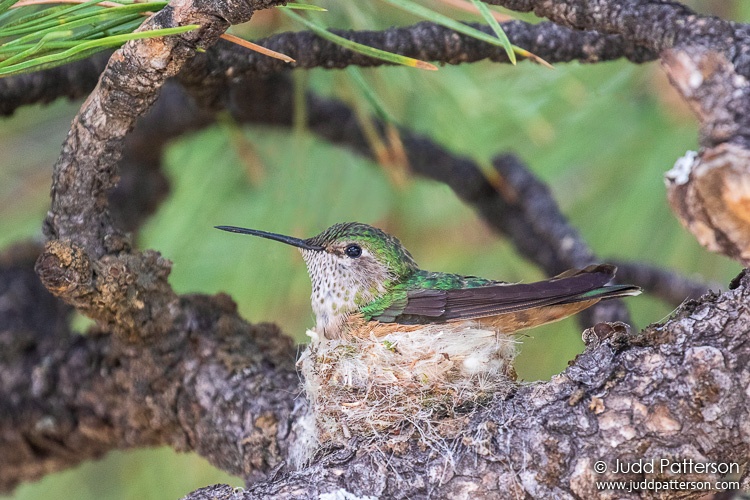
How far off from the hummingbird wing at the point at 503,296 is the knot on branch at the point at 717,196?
11.1 inches

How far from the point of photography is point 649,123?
2590 mm

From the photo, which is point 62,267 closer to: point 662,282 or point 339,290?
point 339,290

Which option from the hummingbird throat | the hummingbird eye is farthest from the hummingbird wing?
the hummingbird eye

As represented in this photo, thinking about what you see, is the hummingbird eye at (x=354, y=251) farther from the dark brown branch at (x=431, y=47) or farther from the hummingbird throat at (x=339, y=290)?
the dark brown branch at (x=431, y=47)

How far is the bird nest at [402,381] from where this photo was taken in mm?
1468

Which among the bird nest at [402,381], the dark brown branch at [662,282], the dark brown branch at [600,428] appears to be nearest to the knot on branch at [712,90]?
the dark brown branch at [600,428]

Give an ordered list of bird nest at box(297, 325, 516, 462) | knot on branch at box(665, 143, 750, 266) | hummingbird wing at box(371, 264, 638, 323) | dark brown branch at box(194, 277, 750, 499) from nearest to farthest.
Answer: dark brown branch at box(194, 277, 750, 499) → knot on branch at box(665, 143, 750, 266) → bird nest at box(297, 325, 516, 462) → hummingbird wing at box(371, 264, 638, 323)

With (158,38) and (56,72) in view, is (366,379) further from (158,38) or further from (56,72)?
(56,72)

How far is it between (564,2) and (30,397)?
1.54 metres

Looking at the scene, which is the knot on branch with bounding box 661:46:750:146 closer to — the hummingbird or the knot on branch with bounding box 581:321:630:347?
the knot on branch with bounding box 581:321:630:347

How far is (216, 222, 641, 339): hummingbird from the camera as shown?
171 cm

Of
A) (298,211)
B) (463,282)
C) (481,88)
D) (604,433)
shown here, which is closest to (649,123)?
(481,88)

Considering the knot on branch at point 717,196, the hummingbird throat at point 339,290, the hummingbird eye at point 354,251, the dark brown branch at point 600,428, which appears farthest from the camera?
the hummingbird eye at point 354,251

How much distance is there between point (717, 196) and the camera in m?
1.34
